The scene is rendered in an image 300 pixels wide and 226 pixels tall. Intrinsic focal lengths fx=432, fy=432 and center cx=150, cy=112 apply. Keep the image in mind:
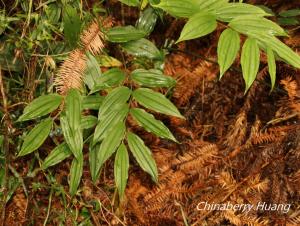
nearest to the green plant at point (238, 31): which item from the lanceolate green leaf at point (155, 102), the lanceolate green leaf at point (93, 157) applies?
the lanceolate green leaf at point (155, 102)

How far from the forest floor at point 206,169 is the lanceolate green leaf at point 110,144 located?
31 cm

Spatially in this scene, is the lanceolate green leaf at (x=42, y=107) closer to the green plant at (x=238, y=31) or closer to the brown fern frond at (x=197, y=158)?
the green plant at (x=238, y=31)

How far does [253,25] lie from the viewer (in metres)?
1.05

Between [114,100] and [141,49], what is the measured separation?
0.80ft

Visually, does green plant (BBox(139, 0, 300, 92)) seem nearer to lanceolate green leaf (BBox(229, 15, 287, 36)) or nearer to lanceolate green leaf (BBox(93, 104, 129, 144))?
lanceolate green leaf (BBox(229, 15, 287, 36))

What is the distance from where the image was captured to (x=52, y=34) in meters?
1.46

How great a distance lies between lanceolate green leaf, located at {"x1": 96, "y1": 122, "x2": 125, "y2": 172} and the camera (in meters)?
1.18

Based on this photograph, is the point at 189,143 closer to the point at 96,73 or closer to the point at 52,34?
the point at 96,73

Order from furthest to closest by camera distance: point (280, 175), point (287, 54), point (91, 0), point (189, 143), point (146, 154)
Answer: point (91, 0) < point (189, 143) < point (280, 175) < point (146, 154) < point (287, 54)

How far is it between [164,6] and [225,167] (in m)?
0.65

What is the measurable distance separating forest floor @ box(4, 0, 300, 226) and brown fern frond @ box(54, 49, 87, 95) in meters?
0.34

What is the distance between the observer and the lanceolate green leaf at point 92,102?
4.24ft

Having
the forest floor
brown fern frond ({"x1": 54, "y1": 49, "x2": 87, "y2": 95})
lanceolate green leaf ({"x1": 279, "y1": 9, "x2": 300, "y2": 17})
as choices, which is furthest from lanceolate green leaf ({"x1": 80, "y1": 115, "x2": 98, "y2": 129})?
A: lanceolate green leaf ({"x1": 279, "y1": 9, "x2": 300, "y2": 17})

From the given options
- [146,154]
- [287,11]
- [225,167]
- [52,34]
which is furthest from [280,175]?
[52,34]
